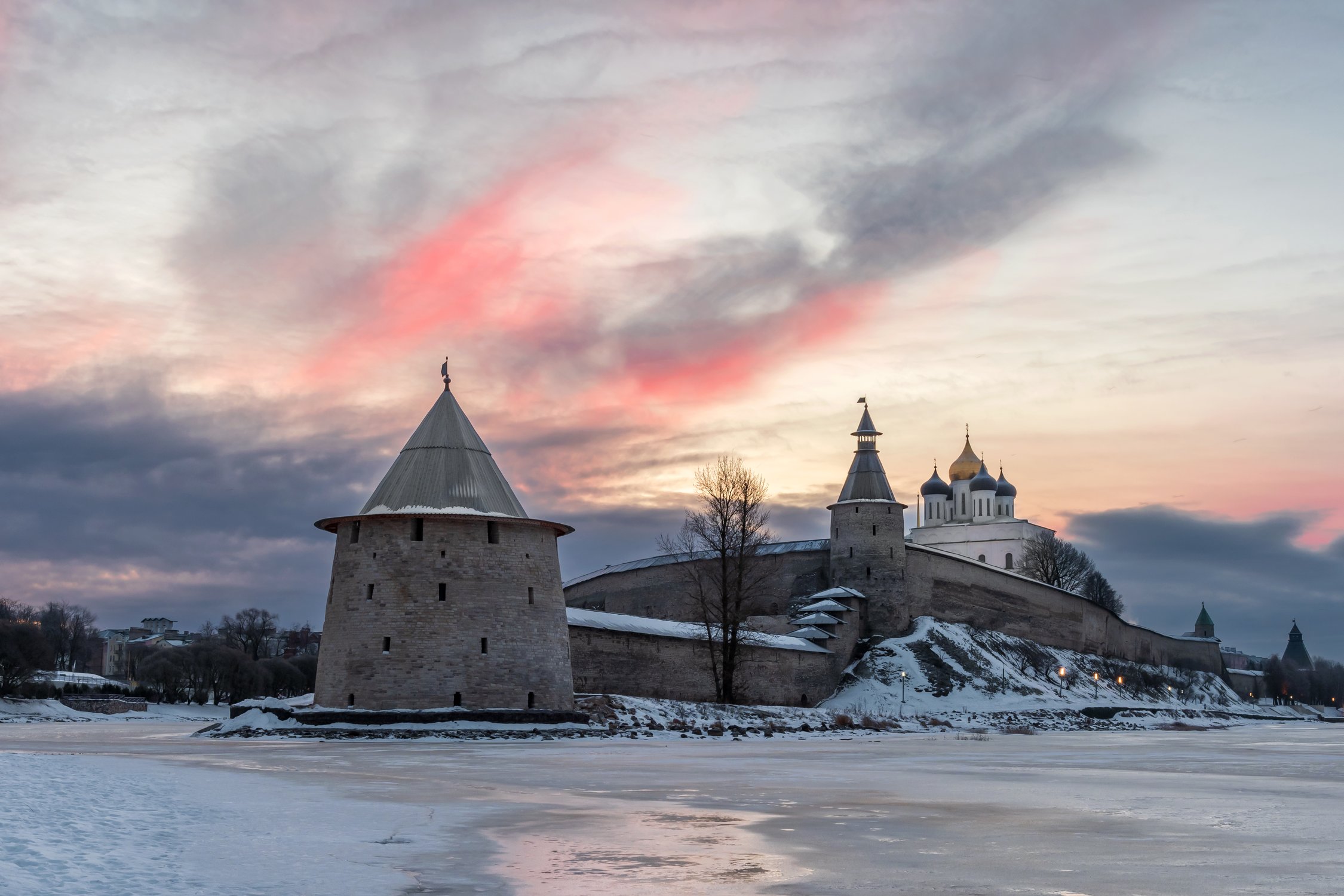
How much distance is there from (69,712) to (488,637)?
105ft

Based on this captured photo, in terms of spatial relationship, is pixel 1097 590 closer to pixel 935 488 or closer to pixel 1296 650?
pixel 935 488

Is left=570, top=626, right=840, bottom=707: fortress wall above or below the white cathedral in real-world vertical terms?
below

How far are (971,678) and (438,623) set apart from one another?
1056 inches

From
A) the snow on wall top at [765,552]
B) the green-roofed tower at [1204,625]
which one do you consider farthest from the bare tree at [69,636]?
the green-roofed tower at [1204,625]

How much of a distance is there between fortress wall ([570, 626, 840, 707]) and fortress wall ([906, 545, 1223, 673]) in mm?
9547

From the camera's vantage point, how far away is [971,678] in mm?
49656

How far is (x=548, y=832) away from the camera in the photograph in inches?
382

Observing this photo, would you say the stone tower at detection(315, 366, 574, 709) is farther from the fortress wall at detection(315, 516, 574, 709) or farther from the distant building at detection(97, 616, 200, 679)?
the distant building at detection(97, 616, 200, 679)

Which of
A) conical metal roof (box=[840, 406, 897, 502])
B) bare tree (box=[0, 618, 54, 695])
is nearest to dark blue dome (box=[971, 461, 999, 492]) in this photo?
conical metal roof (box=[840, 406, 897, 502])

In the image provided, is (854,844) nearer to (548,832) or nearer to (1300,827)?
(548,832)

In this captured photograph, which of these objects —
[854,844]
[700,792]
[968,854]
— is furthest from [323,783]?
[968,854]

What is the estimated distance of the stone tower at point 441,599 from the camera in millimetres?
29297

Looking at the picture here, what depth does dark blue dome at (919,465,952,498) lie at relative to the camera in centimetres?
8994

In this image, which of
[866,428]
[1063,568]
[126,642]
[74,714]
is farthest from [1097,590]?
[126,642]
